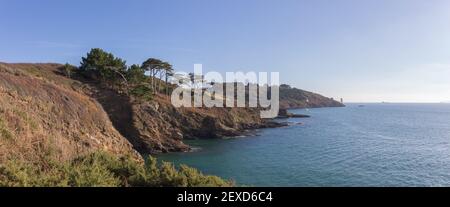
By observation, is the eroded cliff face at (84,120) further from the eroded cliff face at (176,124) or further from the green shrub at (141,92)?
the green shrub at (141,92)

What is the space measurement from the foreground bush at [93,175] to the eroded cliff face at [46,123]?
1.25m

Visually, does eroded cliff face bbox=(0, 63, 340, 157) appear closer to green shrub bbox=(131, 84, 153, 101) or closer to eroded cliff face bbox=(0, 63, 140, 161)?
eroded cliff face bbox=(0, 63, 140, 161)

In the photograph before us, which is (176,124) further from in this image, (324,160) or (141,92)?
(324,160)

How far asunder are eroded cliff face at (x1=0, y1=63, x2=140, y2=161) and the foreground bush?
4.10ft

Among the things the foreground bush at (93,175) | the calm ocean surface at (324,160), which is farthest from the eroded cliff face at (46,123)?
the calm ocean surface at (324,160)

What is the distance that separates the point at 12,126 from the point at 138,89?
44.5m

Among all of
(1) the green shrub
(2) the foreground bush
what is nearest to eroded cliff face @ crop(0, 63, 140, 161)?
(2) the foreground bush

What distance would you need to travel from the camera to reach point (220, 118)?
7581cm

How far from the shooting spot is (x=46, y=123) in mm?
20016

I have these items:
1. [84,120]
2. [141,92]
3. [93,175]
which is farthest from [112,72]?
[93,175]

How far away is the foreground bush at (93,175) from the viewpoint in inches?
371

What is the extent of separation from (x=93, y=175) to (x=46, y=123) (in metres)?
11.3
